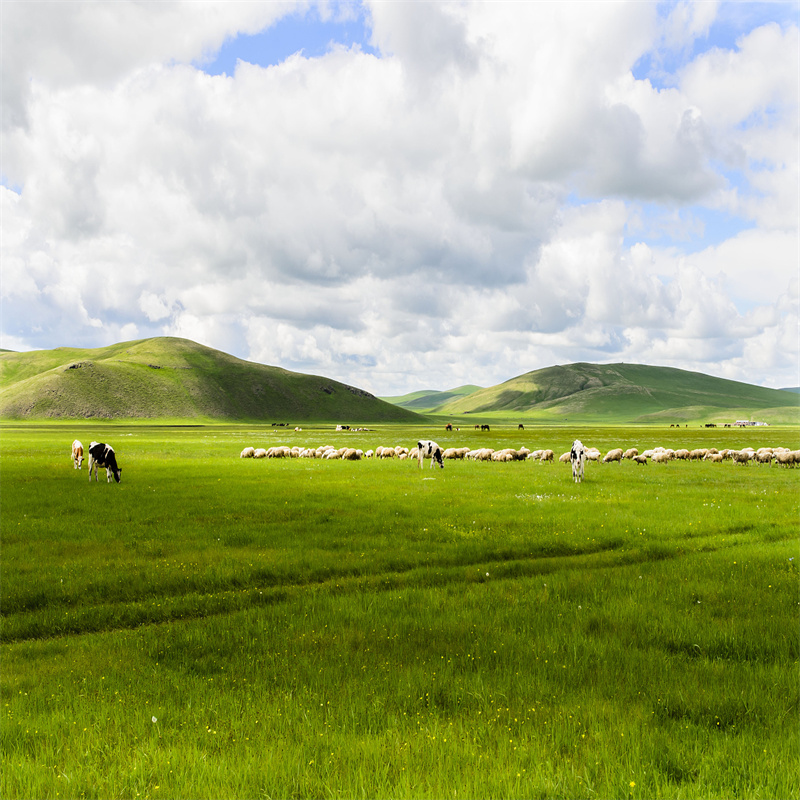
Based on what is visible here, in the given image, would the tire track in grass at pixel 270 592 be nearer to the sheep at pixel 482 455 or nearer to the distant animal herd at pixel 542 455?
the distant animal herd at pixel 542 455

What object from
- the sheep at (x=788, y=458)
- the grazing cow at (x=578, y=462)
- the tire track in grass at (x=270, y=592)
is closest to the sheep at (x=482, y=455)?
the grazing cow at (x=578, y=462)

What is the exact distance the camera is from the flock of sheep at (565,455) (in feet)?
166

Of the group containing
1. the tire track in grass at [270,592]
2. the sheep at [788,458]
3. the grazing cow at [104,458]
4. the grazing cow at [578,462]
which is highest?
the grazing cow at [104,458]

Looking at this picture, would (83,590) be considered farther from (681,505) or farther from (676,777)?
(681,505)

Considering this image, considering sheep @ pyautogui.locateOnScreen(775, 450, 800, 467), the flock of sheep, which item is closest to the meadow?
the flock of sheep

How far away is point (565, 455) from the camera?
4838cm

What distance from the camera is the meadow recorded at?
5.41 metres

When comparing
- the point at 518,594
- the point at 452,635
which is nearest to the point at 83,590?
the point at 452,635

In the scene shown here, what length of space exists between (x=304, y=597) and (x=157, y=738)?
5.62 m

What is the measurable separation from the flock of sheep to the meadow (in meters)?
33.2

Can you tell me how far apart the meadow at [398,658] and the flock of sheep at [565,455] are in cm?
3322

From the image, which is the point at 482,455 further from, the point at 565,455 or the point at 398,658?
the point at 398,658

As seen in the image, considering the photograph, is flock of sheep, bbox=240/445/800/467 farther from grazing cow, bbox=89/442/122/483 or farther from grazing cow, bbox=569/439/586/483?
grazing cow, bbox=89/442/122/483

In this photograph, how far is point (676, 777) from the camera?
17.7 ft
